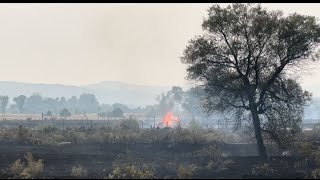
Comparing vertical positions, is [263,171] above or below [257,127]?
below

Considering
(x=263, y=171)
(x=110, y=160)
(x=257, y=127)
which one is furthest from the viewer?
(x=257, y=127)

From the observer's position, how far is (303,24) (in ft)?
86.9

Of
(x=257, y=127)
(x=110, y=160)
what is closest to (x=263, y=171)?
(x=257, y=127)

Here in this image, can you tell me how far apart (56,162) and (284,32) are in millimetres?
16685

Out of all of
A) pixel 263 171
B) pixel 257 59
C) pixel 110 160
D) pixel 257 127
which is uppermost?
pixel 257 59

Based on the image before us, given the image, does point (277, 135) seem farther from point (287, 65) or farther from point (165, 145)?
point (165, 145)

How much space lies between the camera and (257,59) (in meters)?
26.5

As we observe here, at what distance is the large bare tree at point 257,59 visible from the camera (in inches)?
1040

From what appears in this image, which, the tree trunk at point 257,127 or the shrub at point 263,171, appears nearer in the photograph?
the shrub at point 263,171

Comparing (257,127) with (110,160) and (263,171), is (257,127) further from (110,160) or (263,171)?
(110,160)

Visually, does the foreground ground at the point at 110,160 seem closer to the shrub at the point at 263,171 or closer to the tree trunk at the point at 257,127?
the shrub at the point at 263,171

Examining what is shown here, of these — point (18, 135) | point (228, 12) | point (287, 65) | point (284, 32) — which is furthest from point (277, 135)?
point (18, 135)

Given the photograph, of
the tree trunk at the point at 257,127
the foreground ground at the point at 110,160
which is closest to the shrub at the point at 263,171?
the foreground ground at the point at 110,160

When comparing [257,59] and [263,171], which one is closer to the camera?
[263,171]
